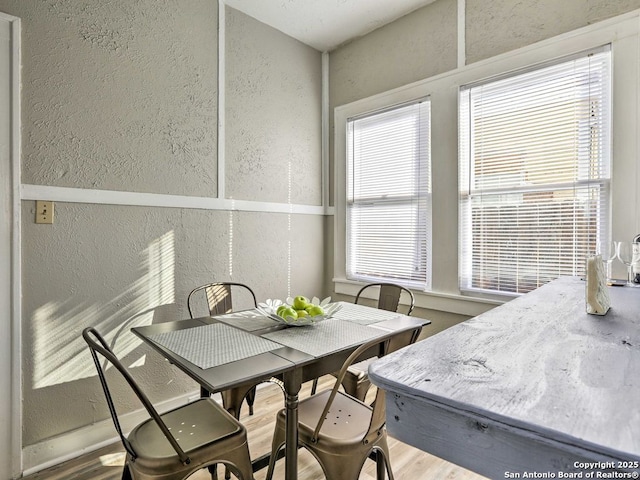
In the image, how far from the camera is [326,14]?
291 cm

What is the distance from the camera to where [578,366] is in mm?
655

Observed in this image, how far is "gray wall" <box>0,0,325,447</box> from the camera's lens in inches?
77.8

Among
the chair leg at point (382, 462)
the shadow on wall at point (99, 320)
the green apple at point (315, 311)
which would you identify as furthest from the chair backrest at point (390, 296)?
the shadow on wall at point (99, 320)

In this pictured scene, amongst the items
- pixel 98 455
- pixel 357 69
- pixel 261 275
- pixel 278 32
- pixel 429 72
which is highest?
pixel 278 32

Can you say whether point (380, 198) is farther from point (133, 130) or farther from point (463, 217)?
point (133, 130)

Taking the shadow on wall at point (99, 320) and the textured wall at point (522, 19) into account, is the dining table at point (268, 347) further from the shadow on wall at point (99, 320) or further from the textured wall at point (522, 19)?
the textured wall at point (522, 19)

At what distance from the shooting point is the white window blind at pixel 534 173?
6.82 ft

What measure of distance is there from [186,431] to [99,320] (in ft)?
3.64

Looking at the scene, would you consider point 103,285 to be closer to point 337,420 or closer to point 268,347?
point 268,347

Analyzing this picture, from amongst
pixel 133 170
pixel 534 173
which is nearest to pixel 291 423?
pixel 133 170

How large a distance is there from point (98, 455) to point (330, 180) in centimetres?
271

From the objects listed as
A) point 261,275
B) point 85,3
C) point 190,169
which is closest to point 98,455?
point 261,275

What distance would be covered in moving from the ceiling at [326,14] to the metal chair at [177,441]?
261cm

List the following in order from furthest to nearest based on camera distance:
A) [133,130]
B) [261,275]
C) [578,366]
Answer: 1. [261,275]
2. [133,130]
3. [578,366]
